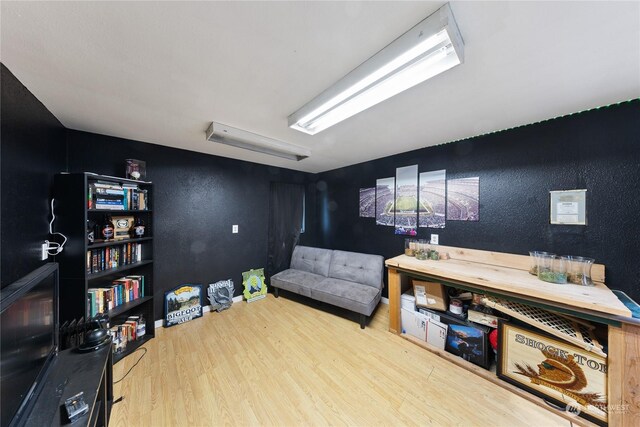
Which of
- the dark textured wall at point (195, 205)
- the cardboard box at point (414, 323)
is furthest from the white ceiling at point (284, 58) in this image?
the cardboard box at point (414, 323)

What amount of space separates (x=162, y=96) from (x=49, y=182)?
1236 mm

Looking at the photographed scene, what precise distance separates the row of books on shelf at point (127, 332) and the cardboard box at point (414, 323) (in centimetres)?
293

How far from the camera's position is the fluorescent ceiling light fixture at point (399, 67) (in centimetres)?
86

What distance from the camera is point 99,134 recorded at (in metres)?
2.10

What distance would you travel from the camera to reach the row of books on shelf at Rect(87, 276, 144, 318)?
185 cm

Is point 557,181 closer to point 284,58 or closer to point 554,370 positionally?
point 554,370

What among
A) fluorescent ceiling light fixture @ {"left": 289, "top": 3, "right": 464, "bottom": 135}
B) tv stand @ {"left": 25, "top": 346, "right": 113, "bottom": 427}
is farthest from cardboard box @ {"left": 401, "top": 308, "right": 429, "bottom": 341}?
tv stand @ {"left": 25, "top": 346, "right": 113, "bottom": 427}

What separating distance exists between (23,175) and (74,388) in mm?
1330

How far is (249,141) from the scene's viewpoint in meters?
2.17

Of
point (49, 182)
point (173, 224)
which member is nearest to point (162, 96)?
point (49, 182)

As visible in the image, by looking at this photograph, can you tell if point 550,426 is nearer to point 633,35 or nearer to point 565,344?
point 565,344

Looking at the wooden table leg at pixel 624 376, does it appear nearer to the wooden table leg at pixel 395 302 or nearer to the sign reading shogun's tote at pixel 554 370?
the sign reading shogun's tote at pixel 554 370

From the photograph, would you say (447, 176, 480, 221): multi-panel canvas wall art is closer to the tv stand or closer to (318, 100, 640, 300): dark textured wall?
(318, 100, 640, 300): dark textured wall

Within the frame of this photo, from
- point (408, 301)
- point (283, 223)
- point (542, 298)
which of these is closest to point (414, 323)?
point (408, 301)
